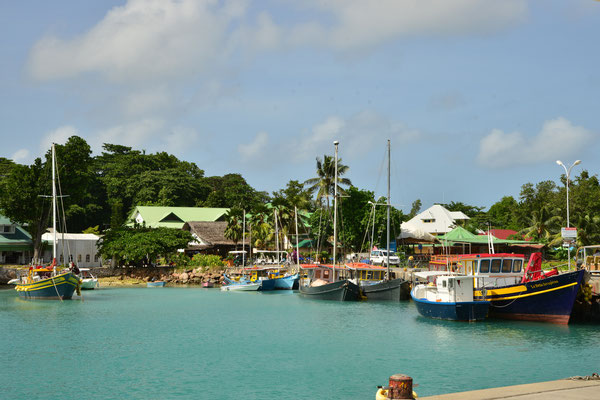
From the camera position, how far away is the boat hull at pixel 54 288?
51.8m

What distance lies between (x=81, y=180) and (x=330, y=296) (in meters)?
38.8

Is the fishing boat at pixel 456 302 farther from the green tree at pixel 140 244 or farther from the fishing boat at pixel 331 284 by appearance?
the green tree at pixel 140 244

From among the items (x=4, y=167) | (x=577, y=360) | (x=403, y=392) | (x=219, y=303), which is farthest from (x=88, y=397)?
(x=4, y=167)

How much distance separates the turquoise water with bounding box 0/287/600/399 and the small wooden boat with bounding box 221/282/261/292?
19501 millimetres

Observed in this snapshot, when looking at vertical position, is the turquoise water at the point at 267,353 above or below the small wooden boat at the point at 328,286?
below

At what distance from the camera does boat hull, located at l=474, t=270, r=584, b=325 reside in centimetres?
3359

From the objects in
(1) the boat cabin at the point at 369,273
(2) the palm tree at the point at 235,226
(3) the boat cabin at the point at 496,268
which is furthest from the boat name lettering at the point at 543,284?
(2) the palm tree at the point at 235,226

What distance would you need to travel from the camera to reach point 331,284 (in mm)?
52906

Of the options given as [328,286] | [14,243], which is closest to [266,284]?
[328,286]

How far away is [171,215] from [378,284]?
167 feet

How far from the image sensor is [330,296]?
53281 mm

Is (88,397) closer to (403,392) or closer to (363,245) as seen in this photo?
(403,392)

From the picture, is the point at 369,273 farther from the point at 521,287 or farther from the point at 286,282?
the point at 521,287

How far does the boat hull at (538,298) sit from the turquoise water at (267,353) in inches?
27.9
